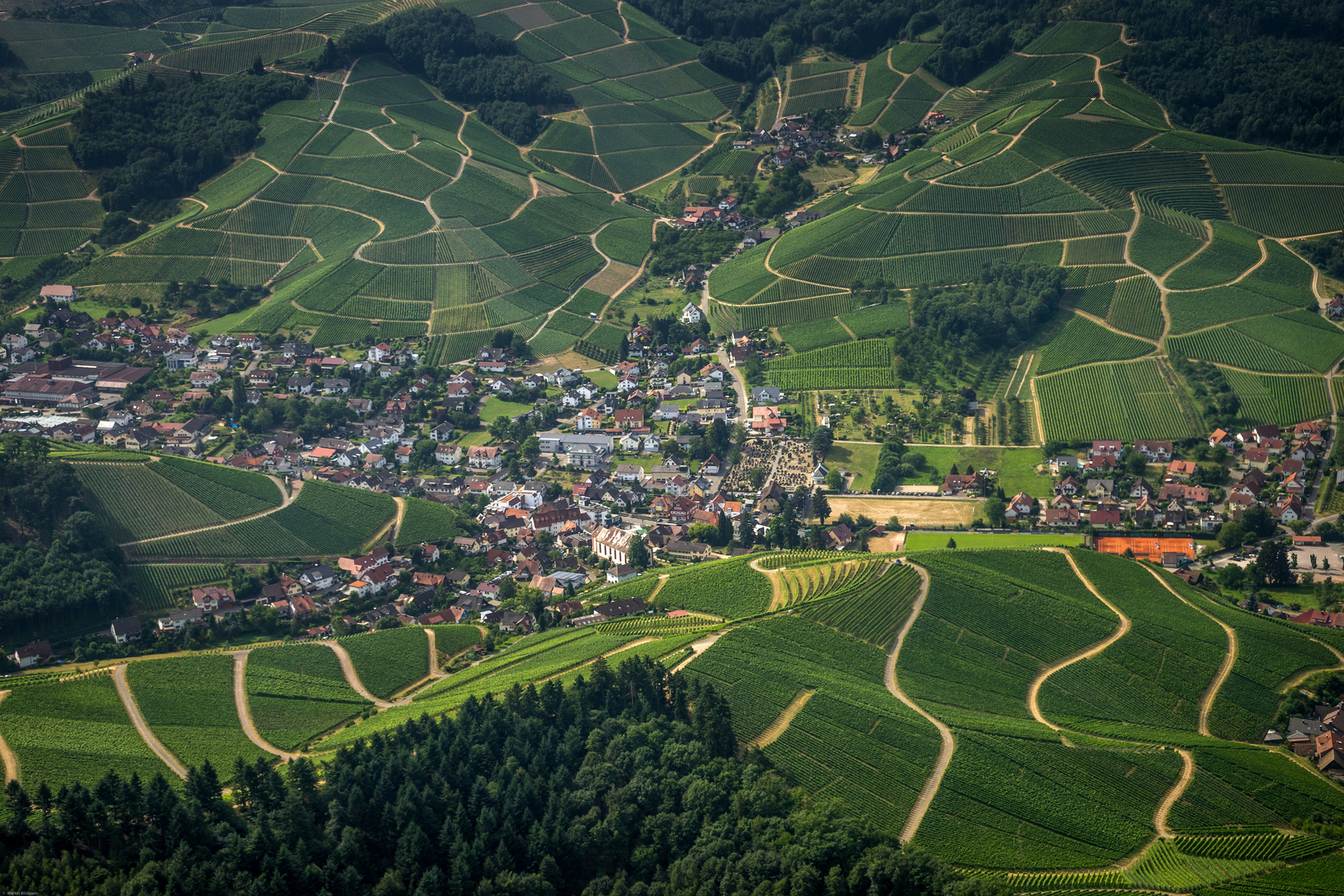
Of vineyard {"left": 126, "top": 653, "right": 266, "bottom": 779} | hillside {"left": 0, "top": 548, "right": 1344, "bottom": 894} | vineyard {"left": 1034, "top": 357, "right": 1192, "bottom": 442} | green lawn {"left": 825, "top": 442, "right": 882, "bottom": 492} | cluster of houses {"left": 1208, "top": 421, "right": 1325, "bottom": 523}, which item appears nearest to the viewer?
hillside {"left": 0, "top": 548, "right": 1344, "bottom": 894}

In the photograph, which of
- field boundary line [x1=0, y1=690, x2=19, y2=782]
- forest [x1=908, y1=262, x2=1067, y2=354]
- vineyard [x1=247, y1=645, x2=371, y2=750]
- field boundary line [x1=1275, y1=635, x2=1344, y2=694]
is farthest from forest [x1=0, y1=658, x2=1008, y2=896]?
forest [x1=908, y1=262, x2=1067, y2=354]

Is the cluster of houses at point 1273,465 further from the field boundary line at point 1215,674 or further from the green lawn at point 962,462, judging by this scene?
the field boundary line at point 1215,674

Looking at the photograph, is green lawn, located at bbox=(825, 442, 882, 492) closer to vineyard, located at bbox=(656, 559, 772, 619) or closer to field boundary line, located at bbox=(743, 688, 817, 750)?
vineyard, located at bbox=(656, 559, 772, 619)

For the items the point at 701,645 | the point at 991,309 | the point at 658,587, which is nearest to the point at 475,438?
the point at 658,587

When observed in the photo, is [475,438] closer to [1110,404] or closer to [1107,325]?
[1110,404]

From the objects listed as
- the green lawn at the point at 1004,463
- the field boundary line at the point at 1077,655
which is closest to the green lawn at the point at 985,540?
the green lawn at the point at 1004,463

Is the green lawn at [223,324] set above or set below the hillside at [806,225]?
below

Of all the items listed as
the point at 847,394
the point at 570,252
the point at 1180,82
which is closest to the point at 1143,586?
the point at 847,394
